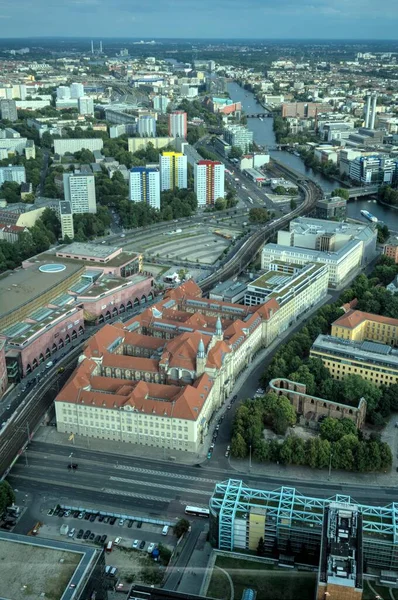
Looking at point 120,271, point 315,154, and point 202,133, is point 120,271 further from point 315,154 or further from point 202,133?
point 202,133

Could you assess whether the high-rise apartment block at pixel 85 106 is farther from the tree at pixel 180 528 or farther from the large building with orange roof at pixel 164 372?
the tree at pixel 180 528

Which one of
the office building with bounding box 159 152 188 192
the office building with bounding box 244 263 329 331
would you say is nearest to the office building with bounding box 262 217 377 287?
the office building with bounding box 244 263 329 331

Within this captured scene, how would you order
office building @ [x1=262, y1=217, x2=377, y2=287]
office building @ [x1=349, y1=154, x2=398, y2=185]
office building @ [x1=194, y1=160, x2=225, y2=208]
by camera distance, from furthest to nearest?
1. office building @ [x1=349, y1=154, x2=398, y2=185]
2. office building @ [x1=194, y1=160, x2=225, y2=208]
3. office building @ [x1=262, y1=217, x2=377, y2=287]

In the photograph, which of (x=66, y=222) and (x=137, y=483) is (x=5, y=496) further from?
(x=66, y=222)

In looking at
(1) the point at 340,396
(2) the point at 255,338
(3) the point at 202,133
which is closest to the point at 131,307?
(2) the point at 255,338

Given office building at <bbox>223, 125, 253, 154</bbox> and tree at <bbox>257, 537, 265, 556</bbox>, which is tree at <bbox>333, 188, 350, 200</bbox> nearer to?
office building at <bbox>223, 125, 253, 154</bbox>

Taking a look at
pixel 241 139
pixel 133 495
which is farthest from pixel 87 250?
pixel 241 139

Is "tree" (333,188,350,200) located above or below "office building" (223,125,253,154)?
below
